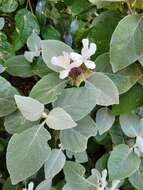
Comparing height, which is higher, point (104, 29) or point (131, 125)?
point (104, 29)

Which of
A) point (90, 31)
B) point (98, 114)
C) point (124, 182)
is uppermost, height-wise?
point (90, 31)

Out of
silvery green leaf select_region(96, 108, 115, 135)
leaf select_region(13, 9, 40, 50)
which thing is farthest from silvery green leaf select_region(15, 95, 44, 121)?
leaf select_region(13, 9, 40, 50)

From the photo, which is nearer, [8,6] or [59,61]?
[59,61]

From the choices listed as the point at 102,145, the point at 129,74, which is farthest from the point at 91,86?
the point at 102,145

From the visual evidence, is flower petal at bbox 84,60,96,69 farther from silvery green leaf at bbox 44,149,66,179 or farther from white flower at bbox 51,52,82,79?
silvery green leaf at bbox 44,149,66,179

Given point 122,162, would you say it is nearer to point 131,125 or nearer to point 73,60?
point 131,125

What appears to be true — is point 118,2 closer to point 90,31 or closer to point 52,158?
point 90,31

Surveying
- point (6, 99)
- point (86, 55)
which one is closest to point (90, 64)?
point (86, 55)
